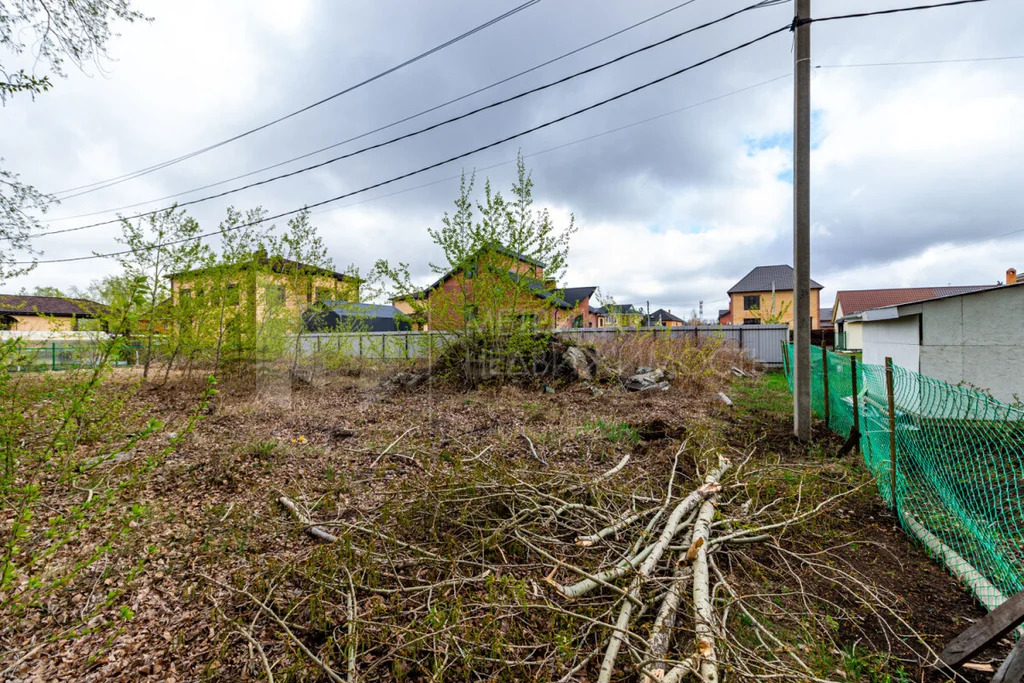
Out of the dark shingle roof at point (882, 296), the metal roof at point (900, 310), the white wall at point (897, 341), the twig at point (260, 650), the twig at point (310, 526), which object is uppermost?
the dark shingle roof at point (882, 296)

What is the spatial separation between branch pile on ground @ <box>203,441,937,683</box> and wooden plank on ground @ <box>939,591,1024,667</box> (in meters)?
0.34

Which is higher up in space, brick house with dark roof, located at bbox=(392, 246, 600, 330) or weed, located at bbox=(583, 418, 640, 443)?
brick house with dark roof, located at bbox=(392, 246, 600, 330)

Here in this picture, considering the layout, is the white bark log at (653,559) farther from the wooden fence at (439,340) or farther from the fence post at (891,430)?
the wooden fence at (439,340)

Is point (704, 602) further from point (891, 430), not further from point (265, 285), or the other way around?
point (265, 285)

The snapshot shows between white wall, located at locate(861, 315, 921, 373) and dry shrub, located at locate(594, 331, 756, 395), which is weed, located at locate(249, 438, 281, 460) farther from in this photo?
white wall, located at locate(861, 315, 921, 373)

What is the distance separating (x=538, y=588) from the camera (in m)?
2.29

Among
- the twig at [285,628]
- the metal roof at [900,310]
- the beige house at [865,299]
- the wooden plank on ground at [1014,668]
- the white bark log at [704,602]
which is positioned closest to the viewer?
the wooden plank on ground at [1014,668]

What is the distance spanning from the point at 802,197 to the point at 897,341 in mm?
3592

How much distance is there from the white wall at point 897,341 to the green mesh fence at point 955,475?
2.82m

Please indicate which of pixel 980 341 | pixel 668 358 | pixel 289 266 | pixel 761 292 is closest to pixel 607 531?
pixel 980 341

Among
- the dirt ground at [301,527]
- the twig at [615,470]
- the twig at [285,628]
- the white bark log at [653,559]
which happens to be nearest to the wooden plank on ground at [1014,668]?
the dirt ground at [301,527]

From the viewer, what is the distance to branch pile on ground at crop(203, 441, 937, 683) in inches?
74.0

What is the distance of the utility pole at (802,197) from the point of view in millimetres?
4926

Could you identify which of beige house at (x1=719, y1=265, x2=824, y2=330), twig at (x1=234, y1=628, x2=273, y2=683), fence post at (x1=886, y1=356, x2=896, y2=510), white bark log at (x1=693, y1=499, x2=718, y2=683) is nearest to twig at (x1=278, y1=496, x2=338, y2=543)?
twig at (x1=234, y1=628, x2=273, y2=683)
